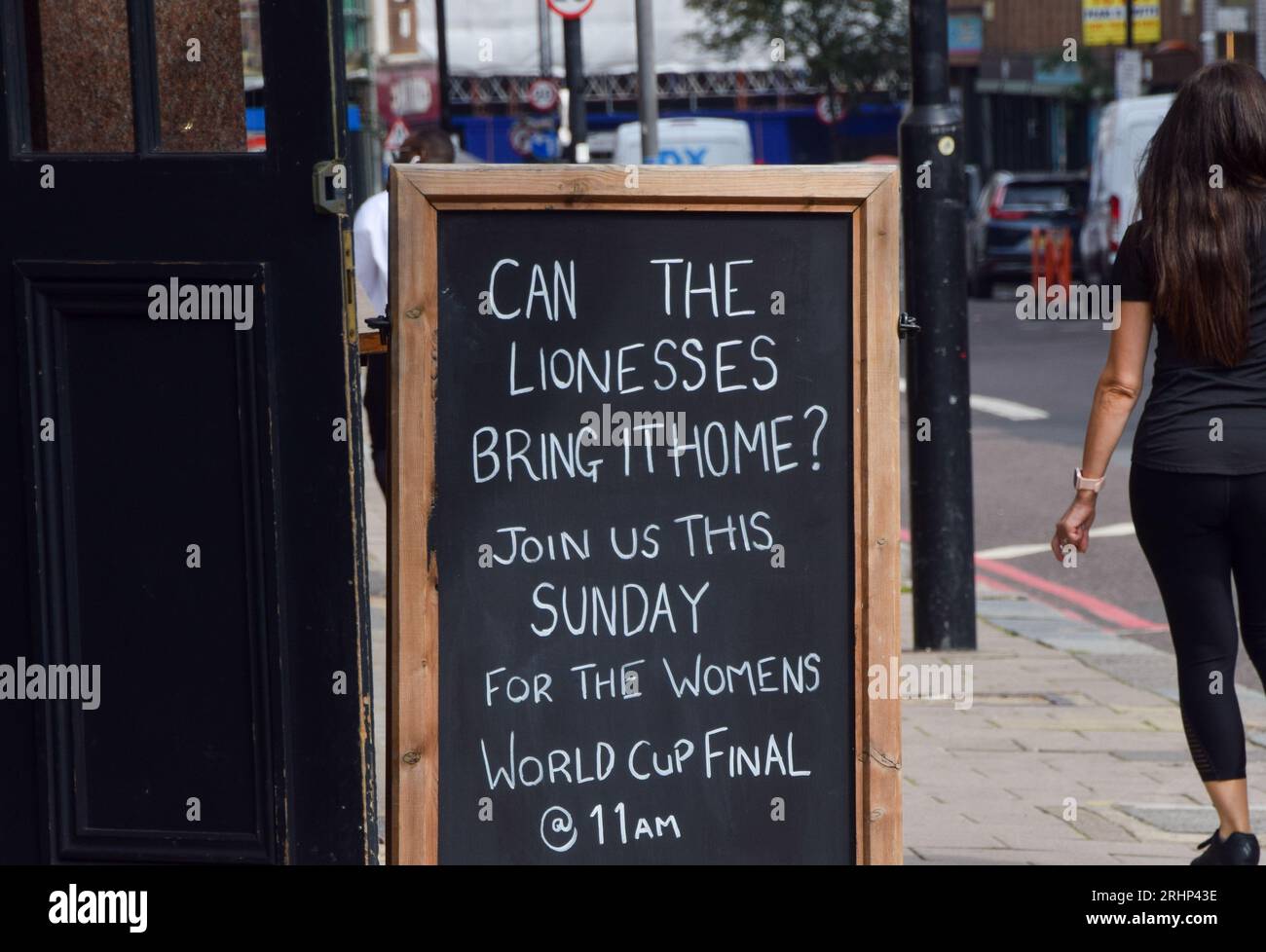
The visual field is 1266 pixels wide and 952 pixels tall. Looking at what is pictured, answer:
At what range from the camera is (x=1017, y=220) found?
28656mm

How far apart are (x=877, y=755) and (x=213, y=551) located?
1.36 meters

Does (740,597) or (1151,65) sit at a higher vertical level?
(1151,65)

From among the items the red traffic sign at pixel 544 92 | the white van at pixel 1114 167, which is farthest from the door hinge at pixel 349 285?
the red traffic sign at pixel 544 92

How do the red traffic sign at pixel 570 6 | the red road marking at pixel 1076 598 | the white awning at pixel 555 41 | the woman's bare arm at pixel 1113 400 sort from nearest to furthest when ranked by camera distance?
the woman's bare arm at pixel 1113 400 → the red road marking at pixel 1076 598 → the red traffic sign at pixel 570 6 → the white awning at pixel 555 41

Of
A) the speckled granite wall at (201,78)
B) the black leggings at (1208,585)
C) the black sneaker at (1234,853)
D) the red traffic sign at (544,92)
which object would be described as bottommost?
the black sneaker at (1234,853)

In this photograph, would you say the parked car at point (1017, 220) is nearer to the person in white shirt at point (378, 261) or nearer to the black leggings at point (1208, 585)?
the person in white shirt at point (378, 261)

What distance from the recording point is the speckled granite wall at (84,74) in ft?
12.7

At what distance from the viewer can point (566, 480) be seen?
151 inches

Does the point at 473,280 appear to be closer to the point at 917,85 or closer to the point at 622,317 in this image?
the point at 622,317

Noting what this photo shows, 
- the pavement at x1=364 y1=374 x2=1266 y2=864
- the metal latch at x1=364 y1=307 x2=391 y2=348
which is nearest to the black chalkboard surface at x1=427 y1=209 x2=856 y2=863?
the metal latch at x1=364 y1=307 x2=391 y2=348

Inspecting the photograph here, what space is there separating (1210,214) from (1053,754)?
7.59ft

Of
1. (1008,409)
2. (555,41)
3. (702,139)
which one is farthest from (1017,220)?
(555,41)
